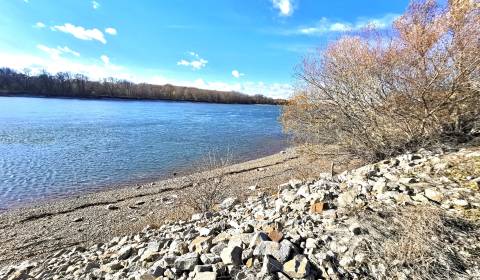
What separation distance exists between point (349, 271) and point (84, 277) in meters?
3.89

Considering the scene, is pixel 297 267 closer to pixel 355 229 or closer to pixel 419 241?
pixel 355 229

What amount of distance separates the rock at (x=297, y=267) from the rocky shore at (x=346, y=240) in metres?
0.01

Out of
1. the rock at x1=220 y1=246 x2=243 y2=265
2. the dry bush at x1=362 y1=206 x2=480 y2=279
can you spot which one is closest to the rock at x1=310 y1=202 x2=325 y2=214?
the dry bush at x1=362 y1=206 x2=480 y2=279

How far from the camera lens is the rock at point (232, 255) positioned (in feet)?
12.6

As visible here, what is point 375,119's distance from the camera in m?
10.1

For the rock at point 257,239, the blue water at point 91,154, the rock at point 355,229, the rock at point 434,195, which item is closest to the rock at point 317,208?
the rock at point 355,229

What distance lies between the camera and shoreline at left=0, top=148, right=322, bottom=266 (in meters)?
8.93

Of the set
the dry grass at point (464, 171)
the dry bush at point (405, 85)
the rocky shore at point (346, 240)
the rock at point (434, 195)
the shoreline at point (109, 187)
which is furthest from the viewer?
the shoreline at point (109, 187)

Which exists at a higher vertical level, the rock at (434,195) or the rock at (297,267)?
the rock at (434,195)

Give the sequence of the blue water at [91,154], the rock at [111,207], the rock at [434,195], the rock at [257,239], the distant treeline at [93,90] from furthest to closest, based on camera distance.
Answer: the distant treeline at [93,90] → the blue water at [91,154] → the rock at [111,207] → the rock at [434,195] → the rock at [257,239]

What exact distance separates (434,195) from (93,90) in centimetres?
12008

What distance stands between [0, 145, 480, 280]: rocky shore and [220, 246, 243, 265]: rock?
0.05 ft

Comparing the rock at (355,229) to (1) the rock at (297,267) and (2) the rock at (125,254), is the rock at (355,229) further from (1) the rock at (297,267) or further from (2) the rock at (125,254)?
(2) the rock at (125,254)

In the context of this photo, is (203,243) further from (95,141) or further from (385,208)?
(95,141)
